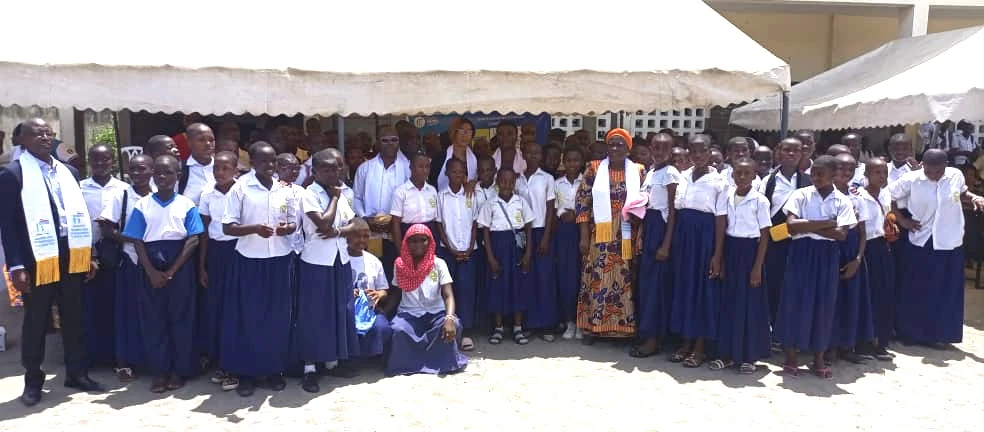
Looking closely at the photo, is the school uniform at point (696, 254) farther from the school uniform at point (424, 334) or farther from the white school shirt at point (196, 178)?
the white school shirt at point (196, 178)

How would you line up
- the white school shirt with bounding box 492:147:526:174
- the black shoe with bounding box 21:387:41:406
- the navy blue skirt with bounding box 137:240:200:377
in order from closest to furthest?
the black shoe with bounding box 21:387:41:406 → the navy blue skirt with bounding box 137:240:200:377 → the white school shirt with bounding box 492:147:526:174

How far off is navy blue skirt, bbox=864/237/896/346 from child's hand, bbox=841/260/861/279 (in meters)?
0.60

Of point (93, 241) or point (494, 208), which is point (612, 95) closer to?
point (494, 208)

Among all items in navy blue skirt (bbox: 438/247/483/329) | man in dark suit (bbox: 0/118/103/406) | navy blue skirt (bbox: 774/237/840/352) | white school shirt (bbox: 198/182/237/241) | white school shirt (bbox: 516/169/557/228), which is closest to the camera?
man in dark suit (bbox: 0/118/103/406)

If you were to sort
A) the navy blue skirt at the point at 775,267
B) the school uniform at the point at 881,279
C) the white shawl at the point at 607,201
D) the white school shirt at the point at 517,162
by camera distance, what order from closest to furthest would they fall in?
the navy blue skirt at the point at 775,267 < the white shawl at the point at 607,201 < the school uniform at the point at 881,279 < the white school shirt at the point at 517,162

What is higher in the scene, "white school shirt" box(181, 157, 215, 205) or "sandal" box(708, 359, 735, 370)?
"white school shirt" box(181, 157, 215, 205)

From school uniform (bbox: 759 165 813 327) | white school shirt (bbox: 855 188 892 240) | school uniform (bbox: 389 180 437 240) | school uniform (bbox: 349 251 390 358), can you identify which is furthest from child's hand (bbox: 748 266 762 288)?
school uniform (bbox: 349 251 390 358)

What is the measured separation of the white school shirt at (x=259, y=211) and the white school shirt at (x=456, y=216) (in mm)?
1161

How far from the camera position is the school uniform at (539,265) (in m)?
5.39

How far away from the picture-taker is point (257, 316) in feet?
14.2

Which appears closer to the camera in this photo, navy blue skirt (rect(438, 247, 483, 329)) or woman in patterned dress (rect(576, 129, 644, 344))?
woman in patterned dress (rect(576, 129, 644, 344))

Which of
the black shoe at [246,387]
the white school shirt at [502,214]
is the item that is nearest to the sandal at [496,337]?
the white school shirt at [502,214]

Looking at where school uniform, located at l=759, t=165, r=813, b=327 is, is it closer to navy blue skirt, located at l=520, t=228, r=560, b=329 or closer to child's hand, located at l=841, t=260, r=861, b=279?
child's hand, located at l=841, t=260, r=861, b=279

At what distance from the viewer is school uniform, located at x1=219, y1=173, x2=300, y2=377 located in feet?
13.8
